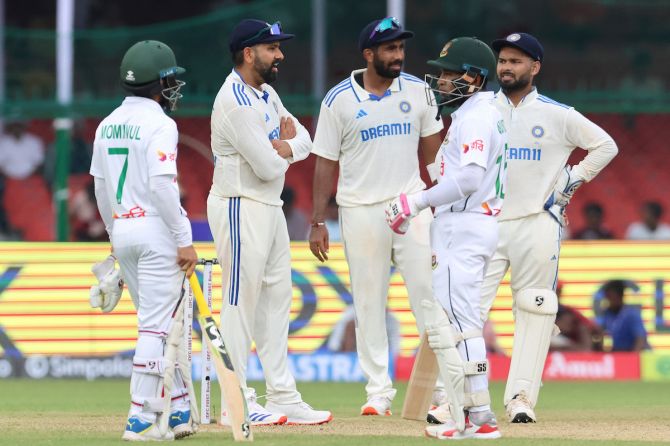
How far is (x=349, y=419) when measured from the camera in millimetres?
9070

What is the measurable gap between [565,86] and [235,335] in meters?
13.3

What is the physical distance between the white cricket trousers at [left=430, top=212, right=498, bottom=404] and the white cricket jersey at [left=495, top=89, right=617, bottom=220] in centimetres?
143

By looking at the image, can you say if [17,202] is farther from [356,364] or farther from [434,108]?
[434,108]

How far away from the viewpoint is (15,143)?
1727 cm

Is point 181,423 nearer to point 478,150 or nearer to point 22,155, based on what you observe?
point 478,150

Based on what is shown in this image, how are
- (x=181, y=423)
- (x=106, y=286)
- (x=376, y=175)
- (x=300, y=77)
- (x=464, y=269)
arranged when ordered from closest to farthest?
(x=464, y=269) → (x=181, y=423) → (x=106, y=286) → (x=376, y=175) → (x=300, y=77)

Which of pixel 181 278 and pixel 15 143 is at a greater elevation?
pixel 15 143

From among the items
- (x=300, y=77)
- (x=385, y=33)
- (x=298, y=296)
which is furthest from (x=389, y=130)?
(x=300, y=77)

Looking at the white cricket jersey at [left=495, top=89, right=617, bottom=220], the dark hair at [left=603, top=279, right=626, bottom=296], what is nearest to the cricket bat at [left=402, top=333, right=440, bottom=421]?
the white cricket jersey at [left=495, top=89, right=617, bottom=220]

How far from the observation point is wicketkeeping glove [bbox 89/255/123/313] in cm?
822

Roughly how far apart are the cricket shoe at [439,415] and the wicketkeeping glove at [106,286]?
1972mm

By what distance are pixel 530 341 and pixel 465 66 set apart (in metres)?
2.05

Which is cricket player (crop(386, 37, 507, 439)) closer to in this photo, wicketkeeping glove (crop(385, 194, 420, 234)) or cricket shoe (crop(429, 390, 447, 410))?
wicketkeeping glove (crop(385, 194, 420, 234))

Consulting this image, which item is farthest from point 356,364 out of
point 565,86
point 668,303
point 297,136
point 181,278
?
point 565,86
